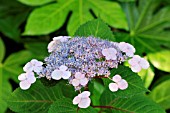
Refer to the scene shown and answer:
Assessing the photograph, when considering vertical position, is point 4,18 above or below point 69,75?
above

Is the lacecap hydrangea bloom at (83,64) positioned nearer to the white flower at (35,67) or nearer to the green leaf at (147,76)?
the white flower at (35,67)

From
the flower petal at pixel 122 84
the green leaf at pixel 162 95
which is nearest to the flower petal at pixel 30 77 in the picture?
the flower petal at pixel 122 84

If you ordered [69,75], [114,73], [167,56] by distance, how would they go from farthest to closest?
[167,56], [114,73], [69,75]

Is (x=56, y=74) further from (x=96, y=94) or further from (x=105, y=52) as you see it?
(x=96, y=94)

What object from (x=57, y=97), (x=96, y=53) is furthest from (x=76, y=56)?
(x=57, y=97)

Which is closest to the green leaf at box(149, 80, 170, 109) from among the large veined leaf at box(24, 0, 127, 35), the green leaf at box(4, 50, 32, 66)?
the large veined leaf at box(24, 0, 127, 35)

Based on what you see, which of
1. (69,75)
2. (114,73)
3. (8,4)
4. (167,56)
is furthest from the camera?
(8,4)

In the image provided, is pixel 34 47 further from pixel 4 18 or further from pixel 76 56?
pixel 76 56
